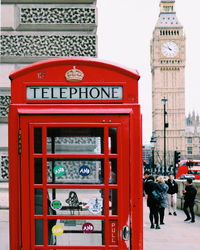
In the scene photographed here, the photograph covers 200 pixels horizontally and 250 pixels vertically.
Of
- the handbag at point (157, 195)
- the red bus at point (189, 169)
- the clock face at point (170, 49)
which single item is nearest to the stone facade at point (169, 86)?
the clock face at point (170, 49)

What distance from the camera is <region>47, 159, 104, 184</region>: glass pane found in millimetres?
4645

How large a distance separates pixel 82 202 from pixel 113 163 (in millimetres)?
469

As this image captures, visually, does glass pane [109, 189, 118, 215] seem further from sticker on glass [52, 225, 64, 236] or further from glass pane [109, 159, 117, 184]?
sticker on glass [52, 225, 64, 236]

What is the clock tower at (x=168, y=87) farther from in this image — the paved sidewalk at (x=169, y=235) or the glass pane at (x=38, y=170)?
the glass pane at (x=38, y=170)

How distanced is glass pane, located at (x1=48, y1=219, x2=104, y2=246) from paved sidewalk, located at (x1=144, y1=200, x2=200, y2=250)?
437 cm

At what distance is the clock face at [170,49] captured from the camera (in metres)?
117

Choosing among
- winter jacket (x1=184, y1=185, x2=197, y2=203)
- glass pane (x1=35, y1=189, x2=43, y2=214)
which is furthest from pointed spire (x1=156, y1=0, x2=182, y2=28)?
glass pane (x1=35, y1=189, x2=43, y2=214)

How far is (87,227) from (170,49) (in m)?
115

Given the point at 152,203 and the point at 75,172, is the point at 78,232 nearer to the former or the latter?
the point at 75,172

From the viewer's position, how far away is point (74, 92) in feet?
15.8

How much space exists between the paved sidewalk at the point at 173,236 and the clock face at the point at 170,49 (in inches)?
4120

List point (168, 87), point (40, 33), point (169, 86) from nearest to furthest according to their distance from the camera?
point (40, 33)
point (168, 87)
point (169, 86)

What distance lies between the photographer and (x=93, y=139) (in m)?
4.77

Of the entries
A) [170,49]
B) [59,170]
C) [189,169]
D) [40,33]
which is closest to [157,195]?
[40,33]
